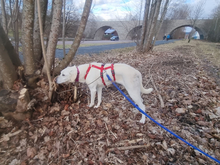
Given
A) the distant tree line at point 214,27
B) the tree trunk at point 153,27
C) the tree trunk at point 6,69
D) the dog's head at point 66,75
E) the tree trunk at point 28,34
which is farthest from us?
the distant tree line at point 214,27

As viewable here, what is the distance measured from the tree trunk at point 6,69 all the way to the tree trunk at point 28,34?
0.33 meters

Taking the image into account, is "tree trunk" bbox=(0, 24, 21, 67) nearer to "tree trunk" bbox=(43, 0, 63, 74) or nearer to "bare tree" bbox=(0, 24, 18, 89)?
"bare tree" bbox=(0, 24, 18, 89)

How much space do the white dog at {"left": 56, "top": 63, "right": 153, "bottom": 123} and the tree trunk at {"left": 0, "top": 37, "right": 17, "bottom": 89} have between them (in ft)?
2.85

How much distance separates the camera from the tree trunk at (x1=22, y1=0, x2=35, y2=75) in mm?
2554

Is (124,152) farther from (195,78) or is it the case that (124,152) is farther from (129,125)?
(195,78)

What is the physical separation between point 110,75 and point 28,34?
197cm

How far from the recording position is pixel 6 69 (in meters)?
2.47

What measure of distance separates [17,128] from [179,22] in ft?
201

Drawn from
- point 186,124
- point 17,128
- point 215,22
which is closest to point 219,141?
point 186,124

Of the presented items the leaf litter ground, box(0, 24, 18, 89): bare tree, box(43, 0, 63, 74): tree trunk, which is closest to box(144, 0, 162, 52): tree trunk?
the leaf litter ground

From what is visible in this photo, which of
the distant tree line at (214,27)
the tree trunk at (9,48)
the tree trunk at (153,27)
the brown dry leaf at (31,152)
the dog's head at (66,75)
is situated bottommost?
the brown dry leaf at (31,152)

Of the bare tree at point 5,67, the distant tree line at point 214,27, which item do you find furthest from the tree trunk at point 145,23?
the distant tree line at point 214,27

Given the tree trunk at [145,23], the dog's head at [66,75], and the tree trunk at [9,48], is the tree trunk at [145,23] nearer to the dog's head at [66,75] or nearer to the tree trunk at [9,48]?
the dog's head at [66,75]

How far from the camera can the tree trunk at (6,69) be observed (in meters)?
2.39
